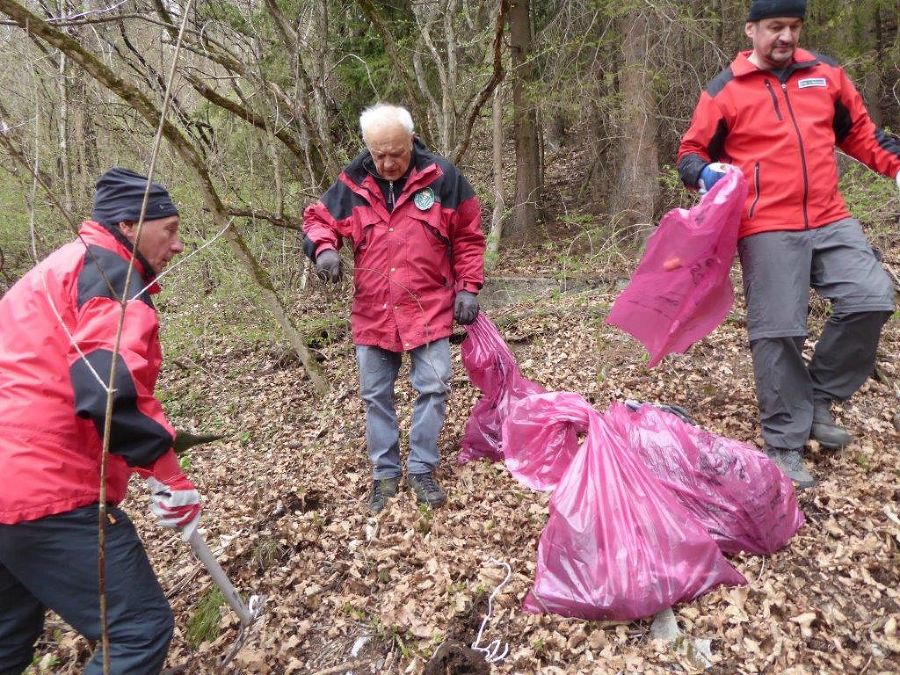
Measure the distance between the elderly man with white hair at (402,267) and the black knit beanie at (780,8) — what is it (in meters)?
1.41

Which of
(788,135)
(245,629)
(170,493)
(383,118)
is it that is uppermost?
(383,118)

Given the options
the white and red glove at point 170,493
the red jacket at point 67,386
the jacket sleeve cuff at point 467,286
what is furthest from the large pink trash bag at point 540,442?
the red jacket at point 67,386

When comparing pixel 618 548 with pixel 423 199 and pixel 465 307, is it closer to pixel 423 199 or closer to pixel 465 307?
pixel 465 307

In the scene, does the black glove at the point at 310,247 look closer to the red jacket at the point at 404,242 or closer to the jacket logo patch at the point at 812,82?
the red jacket at the point at 404,242

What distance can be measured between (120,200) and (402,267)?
4.09 ft

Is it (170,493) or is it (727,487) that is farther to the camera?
(727,487)

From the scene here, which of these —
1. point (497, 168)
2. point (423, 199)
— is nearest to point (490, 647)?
point (423, 199)

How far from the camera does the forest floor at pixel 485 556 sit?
186 cm

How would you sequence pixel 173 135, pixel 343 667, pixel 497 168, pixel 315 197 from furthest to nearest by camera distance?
pixel 497 168, pixel 315 197, pixel 173 135, pixel 343 667

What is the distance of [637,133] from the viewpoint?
600 centimetres

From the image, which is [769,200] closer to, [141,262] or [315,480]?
[141,262]

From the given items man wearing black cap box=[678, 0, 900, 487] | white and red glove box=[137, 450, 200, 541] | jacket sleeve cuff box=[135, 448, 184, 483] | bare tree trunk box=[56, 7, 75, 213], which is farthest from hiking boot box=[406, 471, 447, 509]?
bare tree trunk box=[56, 7, 75, 213]

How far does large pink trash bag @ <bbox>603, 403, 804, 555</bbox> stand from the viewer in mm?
2043

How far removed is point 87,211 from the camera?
6.98m
